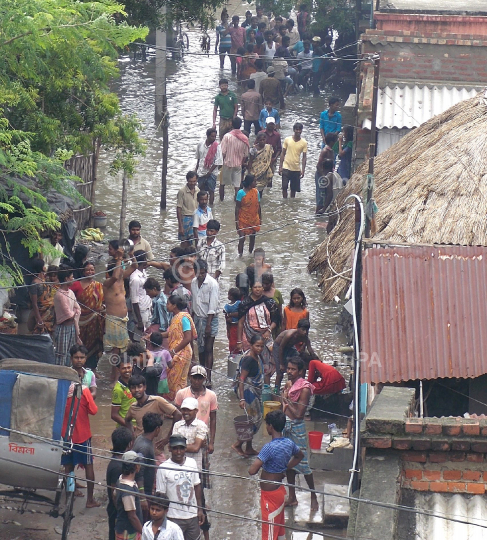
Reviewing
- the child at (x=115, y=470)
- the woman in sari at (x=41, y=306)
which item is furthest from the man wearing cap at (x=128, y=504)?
the woman in sari at (x=41, y=306)

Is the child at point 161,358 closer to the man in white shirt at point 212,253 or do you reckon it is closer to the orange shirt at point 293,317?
the orange shirt at point 293,317

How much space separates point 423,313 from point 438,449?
2099 mm

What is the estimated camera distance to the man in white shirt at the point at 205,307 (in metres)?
10.9

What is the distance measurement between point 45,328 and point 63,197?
174cm

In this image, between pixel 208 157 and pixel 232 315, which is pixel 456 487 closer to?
pixel 232 315

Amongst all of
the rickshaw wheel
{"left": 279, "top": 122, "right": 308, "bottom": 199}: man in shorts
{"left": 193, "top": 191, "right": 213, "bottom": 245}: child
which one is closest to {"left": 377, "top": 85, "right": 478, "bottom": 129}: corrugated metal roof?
{"left": 279, "top": 122, "right": 308, "bottom": 199}: man in shorts

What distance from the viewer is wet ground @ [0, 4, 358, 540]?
8.76 metres

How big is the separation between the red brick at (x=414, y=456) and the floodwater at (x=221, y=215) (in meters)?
2.94

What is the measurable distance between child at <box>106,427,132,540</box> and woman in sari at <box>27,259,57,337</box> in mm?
2831

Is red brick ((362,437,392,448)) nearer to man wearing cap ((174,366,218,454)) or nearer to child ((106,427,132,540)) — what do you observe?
child ((106,427,132,540))

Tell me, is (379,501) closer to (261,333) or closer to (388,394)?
(388,394)

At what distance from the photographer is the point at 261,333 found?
10.6m

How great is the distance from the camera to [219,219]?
53.4ft

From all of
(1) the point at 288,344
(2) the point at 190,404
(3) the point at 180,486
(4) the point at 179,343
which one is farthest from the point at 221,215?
(3) the point at 180,486
